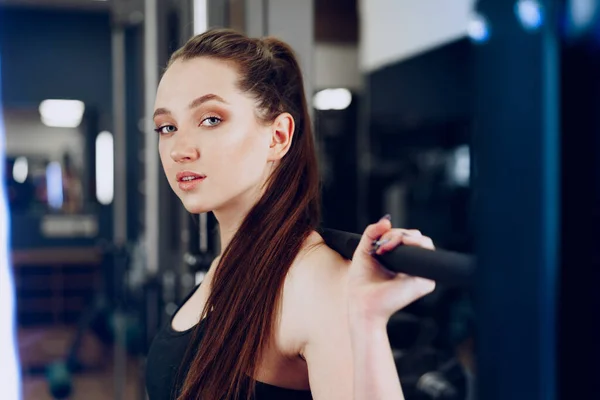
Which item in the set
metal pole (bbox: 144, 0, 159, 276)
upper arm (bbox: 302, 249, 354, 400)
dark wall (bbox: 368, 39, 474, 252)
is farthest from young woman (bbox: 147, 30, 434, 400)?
dark wall (bbox: 368, 39, 474, 252)

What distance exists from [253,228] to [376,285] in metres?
0.23

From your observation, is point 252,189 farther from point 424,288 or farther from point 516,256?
point 516,256

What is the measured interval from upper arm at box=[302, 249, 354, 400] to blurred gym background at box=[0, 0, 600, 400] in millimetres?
102

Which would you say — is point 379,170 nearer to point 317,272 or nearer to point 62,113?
point 317,272

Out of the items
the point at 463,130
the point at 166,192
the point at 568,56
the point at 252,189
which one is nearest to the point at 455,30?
the point at 463,130

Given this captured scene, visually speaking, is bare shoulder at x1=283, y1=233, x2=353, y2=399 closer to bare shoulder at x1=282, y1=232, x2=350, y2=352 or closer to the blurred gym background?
bare shoulder at x1=282, y1=232, x2=350, y2=352

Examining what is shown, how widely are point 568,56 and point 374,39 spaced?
6.61 ft

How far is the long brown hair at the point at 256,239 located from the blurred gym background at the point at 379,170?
165 mm

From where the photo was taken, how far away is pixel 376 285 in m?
0.43

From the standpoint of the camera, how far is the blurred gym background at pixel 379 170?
8.9 inches

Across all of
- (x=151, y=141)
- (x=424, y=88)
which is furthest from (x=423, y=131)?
(x=151, y=141)

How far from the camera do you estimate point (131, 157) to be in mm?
1956

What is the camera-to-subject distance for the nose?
0.57m

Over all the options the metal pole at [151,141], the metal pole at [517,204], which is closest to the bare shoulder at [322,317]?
the metal pole at [517,204]
